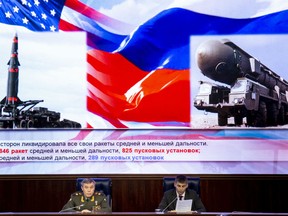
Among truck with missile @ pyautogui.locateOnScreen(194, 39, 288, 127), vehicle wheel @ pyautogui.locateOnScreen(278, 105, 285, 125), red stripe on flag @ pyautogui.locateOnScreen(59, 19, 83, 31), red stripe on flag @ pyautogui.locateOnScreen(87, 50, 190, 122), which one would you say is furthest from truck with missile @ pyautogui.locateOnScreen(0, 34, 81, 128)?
vehicle wheel @ pyautogui.locateOnScreen(278, 105, 285, 125)

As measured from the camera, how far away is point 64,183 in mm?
6633

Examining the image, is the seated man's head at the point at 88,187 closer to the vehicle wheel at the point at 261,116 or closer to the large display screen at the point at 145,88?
the large display screen at the point at 145,88

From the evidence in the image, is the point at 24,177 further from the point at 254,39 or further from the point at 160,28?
the point at 254,39

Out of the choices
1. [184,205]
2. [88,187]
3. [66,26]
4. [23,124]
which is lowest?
[184,205]

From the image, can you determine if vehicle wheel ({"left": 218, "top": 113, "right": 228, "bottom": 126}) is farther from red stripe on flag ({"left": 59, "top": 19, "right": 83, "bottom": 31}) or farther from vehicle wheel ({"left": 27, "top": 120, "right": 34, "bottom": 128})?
vehicle wheel ({"left": 27, "top": 120, "right": 34, "bottom": 128})

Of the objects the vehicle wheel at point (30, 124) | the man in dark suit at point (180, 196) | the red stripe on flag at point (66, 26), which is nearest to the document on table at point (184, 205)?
the man in dark suit at point (180, 196)

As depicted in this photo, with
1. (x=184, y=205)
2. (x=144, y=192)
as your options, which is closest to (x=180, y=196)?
(x=184, y=205)

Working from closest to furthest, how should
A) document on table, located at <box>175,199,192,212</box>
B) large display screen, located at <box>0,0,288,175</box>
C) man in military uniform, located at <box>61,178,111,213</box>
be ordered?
1. document on table, located at <box>175,199,192,212</box>
2. man in military uniform, located at <box>61,178,111,213</box>
3. large display screen, located at <box>0,0,288,175</box>

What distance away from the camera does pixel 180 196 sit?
5.31 meters

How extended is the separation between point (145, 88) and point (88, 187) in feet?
6.09

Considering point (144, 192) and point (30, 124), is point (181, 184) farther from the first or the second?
point (30, 124)

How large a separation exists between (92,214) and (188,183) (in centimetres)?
165

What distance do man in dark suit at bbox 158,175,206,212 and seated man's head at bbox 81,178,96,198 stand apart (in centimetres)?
71

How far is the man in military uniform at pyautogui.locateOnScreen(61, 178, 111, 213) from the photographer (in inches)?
200
